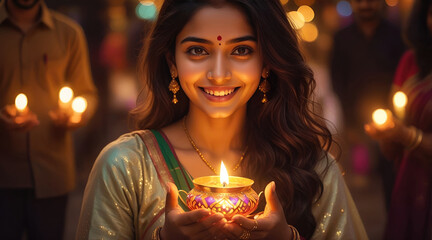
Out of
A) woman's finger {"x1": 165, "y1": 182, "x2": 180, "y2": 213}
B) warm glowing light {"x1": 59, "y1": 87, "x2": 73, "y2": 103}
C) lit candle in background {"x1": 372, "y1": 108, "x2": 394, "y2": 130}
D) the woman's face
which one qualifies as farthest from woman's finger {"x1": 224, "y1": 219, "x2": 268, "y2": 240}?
warm glowing light {"x1": 59, "y1": 87, "x2": 73, "y2": 103}

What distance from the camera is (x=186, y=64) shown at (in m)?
2.23

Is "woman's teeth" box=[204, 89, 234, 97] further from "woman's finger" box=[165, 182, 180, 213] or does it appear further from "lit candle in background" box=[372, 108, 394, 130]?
"lit candle in background" box=[372, 108, 394, 130]

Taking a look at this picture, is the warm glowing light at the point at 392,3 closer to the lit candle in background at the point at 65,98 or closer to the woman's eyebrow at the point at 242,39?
the lit candle in background at the point at 65,98

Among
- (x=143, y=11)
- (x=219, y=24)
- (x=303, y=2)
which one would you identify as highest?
(x=303, y=2)

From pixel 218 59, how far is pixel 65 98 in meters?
1.48

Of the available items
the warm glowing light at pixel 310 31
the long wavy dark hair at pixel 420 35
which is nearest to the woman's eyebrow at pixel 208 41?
the long wavy dark hair at pixel 420 35

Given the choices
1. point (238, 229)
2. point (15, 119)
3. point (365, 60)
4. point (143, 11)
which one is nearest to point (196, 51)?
point (238, 229)

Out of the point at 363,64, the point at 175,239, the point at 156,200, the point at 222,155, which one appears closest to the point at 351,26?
the point at 363,64

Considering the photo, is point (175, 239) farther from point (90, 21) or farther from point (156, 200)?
point (90, 21)

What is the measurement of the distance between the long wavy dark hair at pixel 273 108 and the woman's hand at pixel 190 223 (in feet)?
2.04

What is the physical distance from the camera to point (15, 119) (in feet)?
10.1

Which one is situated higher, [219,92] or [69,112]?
[219,92]

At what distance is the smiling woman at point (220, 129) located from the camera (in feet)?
7.20

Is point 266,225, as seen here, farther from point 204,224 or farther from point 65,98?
point 65,98
